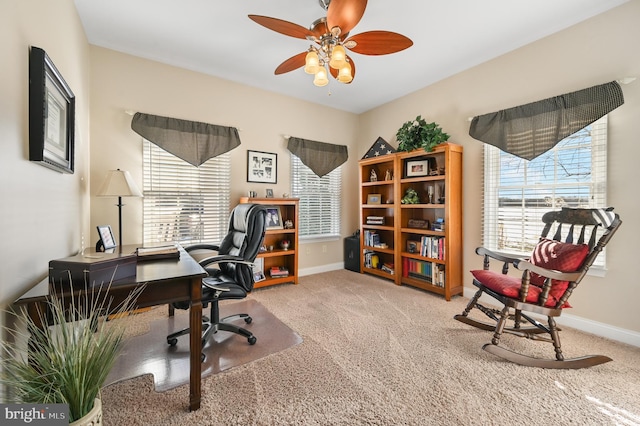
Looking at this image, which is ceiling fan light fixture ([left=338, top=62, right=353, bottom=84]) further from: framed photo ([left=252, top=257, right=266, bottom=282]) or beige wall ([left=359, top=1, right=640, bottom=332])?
framed photo ([left=252, top=257, right=266, bottom=282])

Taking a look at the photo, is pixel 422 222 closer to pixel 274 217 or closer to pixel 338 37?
pixel 274 217

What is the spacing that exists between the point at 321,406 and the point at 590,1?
3.68 meters

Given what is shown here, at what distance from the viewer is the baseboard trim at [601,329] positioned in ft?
7.20

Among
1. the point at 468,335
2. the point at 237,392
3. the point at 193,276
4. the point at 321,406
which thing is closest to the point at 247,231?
the point at 193,276

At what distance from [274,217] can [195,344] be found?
8.02ft

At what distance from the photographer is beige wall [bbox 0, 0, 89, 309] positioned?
108 cm

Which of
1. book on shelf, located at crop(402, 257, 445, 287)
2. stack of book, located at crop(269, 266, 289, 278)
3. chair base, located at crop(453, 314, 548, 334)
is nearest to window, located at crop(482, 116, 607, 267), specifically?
book on shelf, located at crop(402, 257, 445, 287)

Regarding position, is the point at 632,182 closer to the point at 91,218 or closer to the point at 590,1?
the point at 590,1

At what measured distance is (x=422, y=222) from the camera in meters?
3.60

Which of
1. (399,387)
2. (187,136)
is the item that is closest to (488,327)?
(399,387)

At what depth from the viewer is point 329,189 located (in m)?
4.61

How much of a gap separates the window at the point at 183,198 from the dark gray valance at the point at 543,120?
10.6ft

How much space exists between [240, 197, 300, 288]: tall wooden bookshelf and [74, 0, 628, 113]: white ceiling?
5.46ft

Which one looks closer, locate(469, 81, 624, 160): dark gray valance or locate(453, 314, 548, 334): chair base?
locate(453, 314, 548, 334): chair base
